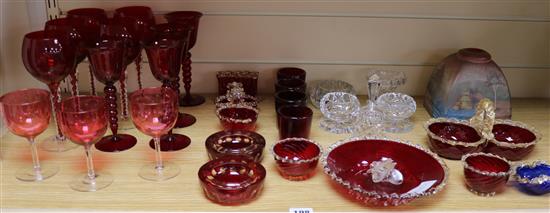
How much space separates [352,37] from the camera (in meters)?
1.46

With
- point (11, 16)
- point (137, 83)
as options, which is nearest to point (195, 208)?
point (137, 83)

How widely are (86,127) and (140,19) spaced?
1.25 ft

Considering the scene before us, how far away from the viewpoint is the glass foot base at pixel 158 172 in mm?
1075

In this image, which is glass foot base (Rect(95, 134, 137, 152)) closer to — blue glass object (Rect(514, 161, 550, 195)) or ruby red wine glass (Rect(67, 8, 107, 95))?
ruby red wine glass (Rect(67, 8, 107, 95))

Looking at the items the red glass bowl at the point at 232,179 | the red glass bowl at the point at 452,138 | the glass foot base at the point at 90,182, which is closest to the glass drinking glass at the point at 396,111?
the red glass bowl at the point at 452,138

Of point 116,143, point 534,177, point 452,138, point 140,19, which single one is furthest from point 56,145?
point 534,177

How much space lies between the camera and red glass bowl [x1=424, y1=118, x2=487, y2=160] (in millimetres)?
1141

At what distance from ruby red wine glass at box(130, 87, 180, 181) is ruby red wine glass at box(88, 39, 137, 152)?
82 mm

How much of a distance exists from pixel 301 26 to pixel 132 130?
52 centimetres

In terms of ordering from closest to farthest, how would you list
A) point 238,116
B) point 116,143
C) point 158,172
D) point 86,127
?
point 86,127 < point 158,172 < point 116,143 < point 238,116

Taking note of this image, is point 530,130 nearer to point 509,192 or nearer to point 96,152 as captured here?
point 509,192

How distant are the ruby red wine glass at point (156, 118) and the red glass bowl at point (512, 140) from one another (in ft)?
2.20

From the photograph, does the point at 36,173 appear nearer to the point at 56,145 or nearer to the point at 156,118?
the point at 56,145

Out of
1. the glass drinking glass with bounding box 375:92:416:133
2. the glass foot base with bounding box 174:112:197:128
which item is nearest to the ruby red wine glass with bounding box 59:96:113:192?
the glass foot base with bounding box 174:112:197:128
